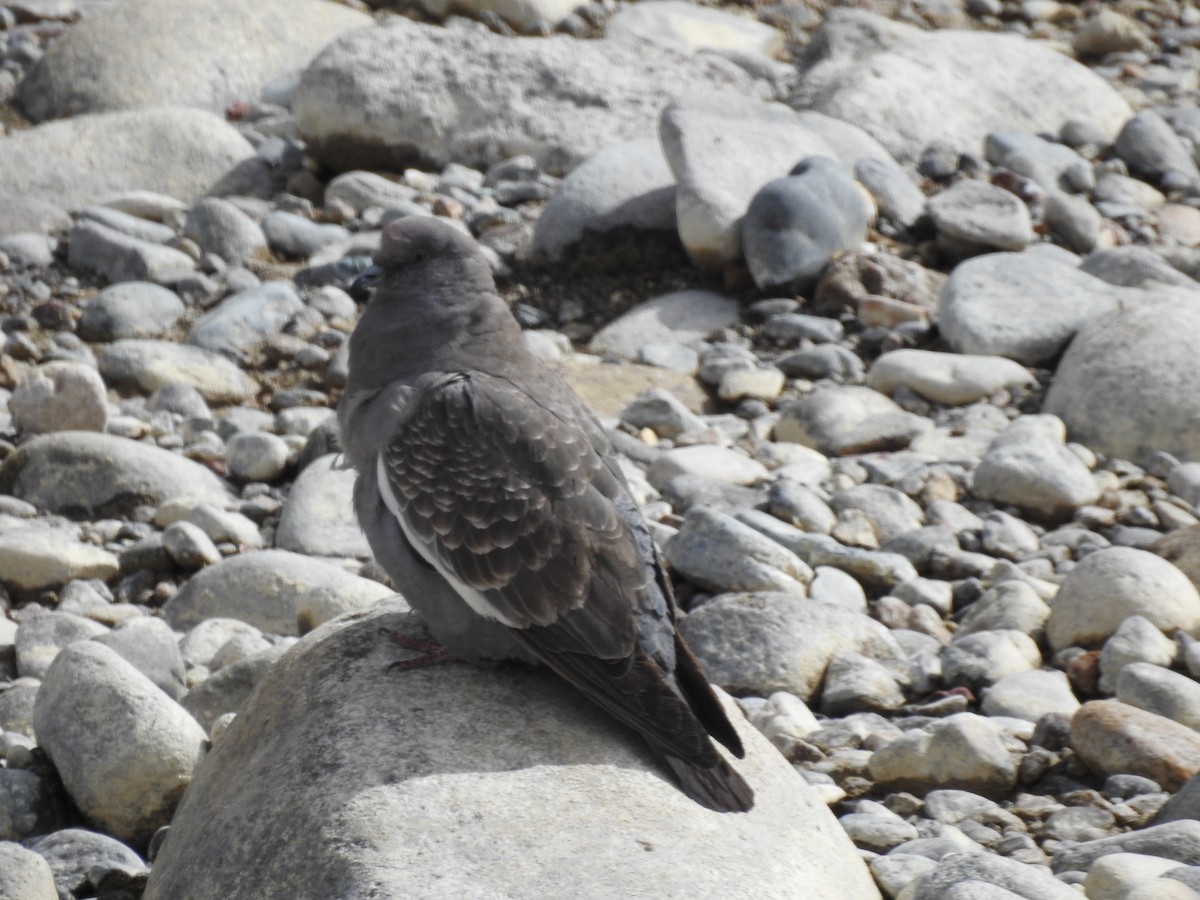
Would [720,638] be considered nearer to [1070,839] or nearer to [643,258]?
[1070,839]

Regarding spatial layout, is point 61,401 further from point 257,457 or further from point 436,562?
point 436,562

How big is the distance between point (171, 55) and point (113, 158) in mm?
1597

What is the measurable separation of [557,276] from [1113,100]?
517 cm

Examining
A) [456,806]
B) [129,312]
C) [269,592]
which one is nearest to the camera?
[456,806]

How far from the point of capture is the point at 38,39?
12.7 metres

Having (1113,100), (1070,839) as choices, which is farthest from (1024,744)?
(1113,100)

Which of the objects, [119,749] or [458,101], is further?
[458,101]

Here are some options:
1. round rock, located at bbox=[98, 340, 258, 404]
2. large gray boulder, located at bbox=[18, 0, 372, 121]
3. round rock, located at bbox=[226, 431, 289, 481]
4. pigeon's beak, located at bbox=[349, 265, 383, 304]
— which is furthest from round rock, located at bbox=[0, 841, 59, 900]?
large gray boulder, located at bbox=[18, 0, 372, 121]

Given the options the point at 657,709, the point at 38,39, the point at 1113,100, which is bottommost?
the point at 38,39

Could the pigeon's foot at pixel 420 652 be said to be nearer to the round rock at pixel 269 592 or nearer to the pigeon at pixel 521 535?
the pigeon at pixel 521 535

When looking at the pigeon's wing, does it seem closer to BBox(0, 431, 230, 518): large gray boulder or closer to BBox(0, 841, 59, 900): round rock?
BBox(0, 841, 59, 900): round rock

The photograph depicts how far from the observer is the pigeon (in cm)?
396

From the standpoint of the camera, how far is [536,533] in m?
4.15

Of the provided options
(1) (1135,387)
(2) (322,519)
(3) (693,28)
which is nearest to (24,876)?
(2) (322,519)
